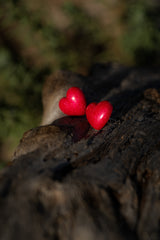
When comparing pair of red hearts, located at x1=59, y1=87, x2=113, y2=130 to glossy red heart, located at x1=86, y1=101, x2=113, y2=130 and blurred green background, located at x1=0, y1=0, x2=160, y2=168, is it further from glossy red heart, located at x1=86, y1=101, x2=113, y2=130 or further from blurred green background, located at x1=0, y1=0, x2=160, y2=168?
blurred green background, located at x1=0, y1=0, x2=160, y2=168

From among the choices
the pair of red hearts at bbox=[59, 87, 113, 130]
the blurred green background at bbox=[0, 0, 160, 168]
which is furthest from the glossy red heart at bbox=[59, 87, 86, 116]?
→ the blurred green background at bbox=[0, 0, 160, 168]

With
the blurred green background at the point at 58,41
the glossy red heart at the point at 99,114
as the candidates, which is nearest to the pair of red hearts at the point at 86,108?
the glossy red heart at the point at 99,114

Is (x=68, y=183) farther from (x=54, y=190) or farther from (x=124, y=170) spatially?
(x=124, y=170)

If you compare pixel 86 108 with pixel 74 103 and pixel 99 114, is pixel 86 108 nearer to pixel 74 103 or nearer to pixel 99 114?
pixel 74 103

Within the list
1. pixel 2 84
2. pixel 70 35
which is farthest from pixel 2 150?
pixel 70 35

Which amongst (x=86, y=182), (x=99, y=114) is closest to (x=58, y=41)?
(x=99, y=114)

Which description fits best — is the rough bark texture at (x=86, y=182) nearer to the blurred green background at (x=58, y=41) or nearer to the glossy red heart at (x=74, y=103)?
the glossy red heart at (x=74, y=103)

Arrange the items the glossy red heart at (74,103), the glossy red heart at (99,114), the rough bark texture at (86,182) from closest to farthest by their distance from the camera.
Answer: the rough bark texture at (86,182), the glossy red heart at (99,114), the glossy red heart at (74,103)
